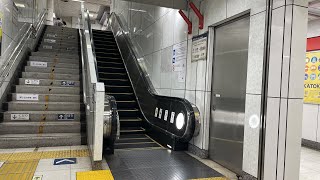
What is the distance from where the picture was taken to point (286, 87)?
269 cm

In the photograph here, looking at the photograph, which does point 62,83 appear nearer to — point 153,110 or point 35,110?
point 35,110

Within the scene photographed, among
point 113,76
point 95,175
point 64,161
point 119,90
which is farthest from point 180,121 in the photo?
point 113,76

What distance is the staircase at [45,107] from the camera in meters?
4.39

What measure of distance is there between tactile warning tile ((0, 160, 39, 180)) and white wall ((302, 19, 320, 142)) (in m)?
5.66

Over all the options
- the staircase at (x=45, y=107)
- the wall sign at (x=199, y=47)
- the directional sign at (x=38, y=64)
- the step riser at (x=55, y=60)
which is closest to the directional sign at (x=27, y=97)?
the staircase at (x=45, y=107)

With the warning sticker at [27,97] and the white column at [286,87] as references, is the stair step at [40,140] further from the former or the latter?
the white column at [286,87]

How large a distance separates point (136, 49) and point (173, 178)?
17.1 feet

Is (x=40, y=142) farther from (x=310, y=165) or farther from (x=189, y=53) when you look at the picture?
(x=310, y=165)

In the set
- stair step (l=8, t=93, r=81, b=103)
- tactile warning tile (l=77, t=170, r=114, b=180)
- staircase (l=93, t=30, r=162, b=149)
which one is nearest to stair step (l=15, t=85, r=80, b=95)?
stair step (l=8, t=93, r=81, b=103)

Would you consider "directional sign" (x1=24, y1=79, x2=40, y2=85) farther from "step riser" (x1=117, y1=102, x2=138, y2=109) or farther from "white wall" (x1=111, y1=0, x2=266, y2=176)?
"white wall" (x1=111, y1=0, x2=266, y2=176)

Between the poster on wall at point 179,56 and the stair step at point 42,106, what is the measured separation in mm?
2168

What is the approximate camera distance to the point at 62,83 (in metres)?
5.81

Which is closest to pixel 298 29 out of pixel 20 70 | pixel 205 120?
pixel 205 120

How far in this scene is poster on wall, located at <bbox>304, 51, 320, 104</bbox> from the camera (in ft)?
19.2
